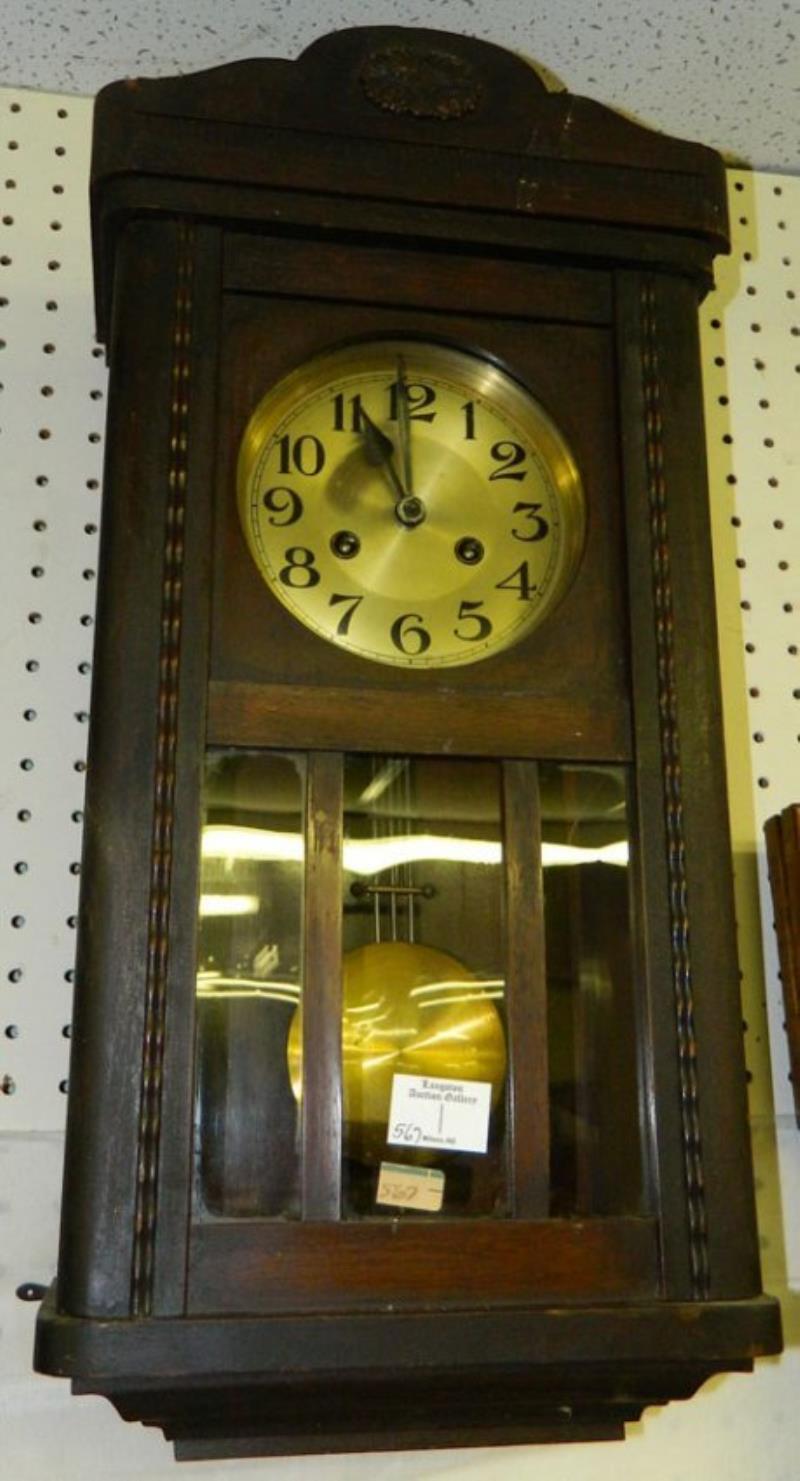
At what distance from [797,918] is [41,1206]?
1.81 feet

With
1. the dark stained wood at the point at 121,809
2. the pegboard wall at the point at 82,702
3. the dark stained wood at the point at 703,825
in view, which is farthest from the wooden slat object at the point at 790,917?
the dark stained wood at the point at 121,809

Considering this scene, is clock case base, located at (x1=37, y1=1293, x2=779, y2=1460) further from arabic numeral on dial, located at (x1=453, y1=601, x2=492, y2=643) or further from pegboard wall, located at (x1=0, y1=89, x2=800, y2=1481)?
arabic numeral on dial, located at (x1=453, y1=601, x2=492, y2=643)

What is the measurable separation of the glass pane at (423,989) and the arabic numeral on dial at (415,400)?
0.78 feet

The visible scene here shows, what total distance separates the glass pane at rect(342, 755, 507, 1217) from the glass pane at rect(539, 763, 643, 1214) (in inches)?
1.3

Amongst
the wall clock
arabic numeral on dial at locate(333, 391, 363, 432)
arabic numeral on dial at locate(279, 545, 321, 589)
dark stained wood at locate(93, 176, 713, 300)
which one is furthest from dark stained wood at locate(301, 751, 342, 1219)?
dark stained wood at locate(93, 176, 713, 300)

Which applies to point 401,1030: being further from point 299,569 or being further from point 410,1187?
point 299,569

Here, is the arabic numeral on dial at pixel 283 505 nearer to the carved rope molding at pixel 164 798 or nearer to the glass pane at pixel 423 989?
the carved rope molding at pixel 164 798

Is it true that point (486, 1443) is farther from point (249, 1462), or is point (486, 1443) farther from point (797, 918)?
point (797, 918)

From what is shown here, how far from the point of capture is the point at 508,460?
3.34 feet

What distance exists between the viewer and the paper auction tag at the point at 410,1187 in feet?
2.87

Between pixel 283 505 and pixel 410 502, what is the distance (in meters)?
0.08

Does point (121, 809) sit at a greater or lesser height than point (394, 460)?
lesser

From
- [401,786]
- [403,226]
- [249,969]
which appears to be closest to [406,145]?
[403,226]

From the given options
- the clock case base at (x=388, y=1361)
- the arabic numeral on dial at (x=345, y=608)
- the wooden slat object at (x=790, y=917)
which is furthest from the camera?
the wooden slat object at (x=790, y=917)
